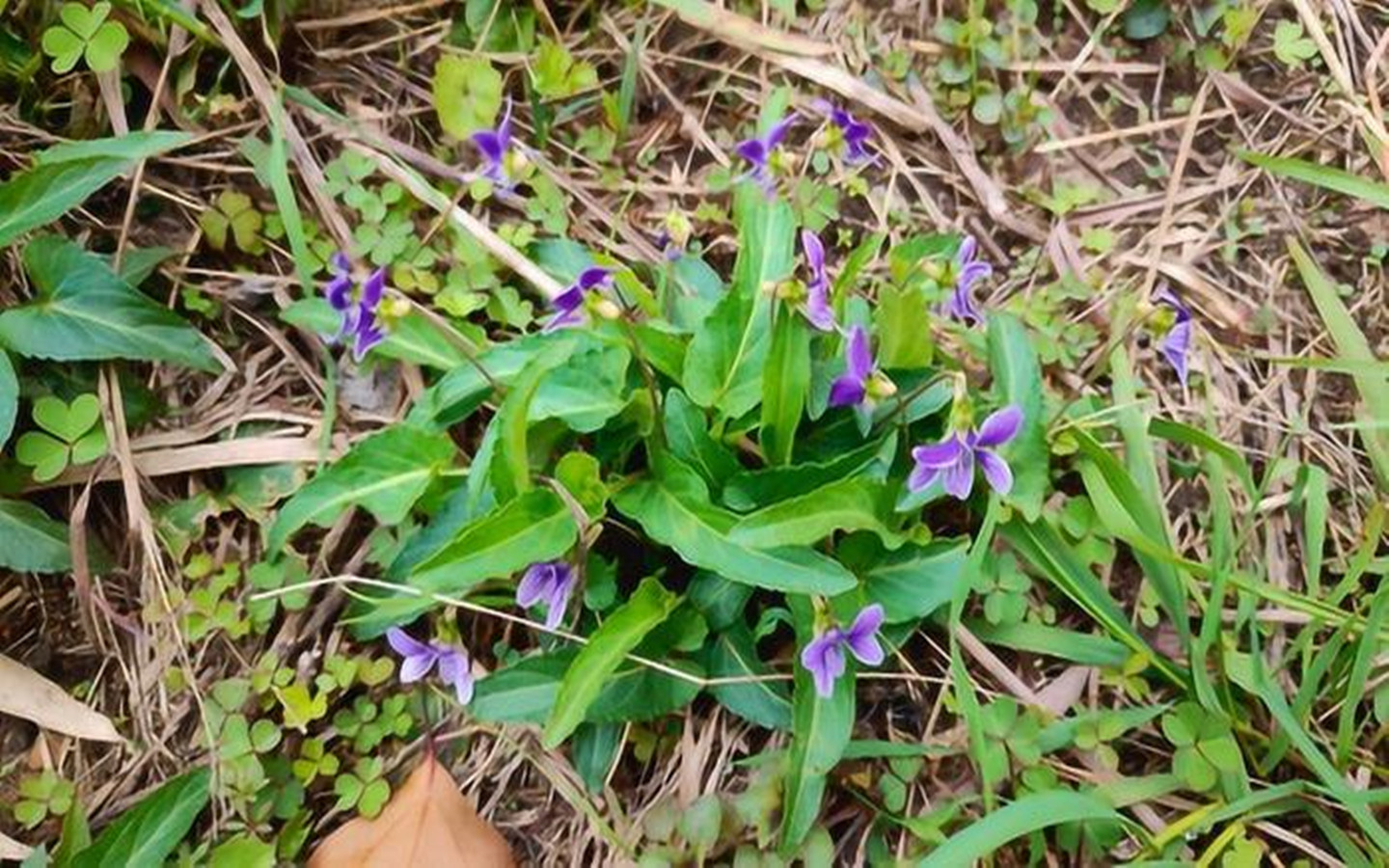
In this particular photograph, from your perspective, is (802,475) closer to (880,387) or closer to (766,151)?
(880,387)

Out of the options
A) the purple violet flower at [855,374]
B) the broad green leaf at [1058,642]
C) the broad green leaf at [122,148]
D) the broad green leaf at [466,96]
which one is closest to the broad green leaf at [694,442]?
the purple violet flower at [855,374]

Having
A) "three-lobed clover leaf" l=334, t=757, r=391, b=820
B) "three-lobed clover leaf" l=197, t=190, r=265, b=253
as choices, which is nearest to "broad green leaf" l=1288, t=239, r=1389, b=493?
"three-lobed clover leaf" l=334, t=757, r=391, b=820

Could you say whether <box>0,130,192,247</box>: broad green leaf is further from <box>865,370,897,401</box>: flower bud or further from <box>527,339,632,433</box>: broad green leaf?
<box>865,370,897,401</box>: flower bud

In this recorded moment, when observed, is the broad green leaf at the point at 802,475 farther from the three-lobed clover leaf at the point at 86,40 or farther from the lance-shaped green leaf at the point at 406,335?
Result: the three-lobed clover leaf at the point at 86,40

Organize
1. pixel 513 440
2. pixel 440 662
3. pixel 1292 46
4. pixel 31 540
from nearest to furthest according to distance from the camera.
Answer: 1. pixel 513 440
2. pixel 440 662
3. pixel 31 540
4. pixel 1292 46

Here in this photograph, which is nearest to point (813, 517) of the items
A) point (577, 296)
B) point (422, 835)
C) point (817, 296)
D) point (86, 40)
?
point (817, 296)
